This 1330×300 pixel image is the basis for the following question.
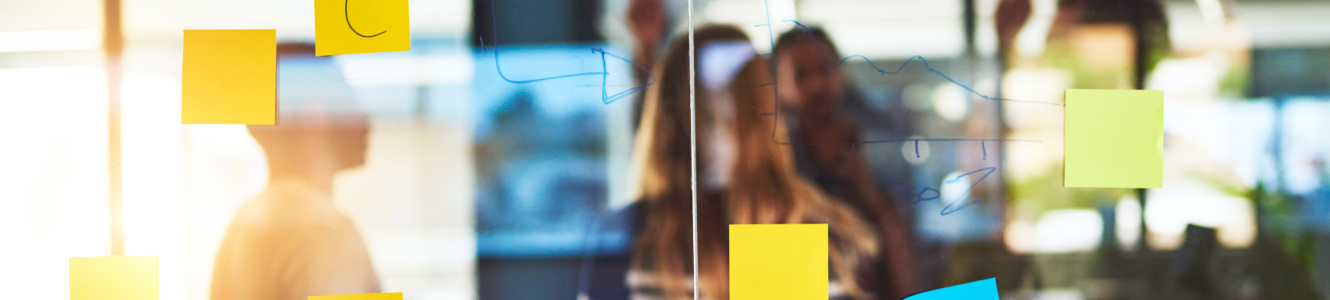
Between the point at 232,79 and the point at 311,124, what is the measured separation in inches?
4.3

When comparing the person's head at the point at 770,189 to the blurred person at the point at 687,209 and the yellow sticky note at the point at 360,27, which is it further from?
the yellow sticky note at the point at 360,27

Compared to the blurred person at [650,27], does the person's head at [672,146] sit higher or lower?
lower

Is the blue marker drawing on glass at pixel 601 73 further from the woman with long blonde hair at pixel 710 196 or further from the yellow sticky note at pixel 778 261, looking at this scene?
the yellow sticky note at pixel 778 261

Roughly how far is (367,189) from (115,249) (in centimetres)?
33

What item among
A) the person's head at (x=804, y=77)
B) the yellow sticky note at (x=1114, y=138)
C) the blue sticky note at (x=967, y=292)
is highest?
the person's head at (x=804, y=77)

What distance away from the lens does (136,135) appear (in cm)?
74

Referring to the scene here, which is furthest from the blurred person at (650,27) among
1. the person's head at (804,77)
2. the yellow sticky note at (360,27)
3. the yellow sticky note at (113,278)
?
the yellow sticky note at (113,278)

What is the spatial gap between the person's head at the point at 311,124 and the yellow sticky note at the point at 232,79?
0.01 meters

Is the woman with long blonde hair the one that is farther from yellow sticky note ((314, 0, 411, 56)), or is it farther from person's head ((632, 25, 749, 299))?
yellow sticky note ((314, 0, 411, 56))

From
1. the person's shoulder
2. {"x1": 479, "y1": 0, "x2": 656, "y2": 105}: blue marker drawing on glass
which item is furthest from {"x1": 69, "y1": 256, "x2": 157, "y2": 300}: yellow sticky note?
{"x1": 479, "y1": 0, "x2": 656, "y2": 105}: blue marker drawing on glass

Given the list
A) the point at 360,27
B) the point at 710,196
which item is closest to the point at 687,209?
the point at 710,196

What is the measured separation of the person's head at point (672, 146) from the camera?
2.39ft

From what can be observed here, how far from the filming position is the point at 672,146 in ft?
2.40

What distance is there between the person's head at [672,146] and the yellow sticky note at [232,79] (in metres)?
0.46
